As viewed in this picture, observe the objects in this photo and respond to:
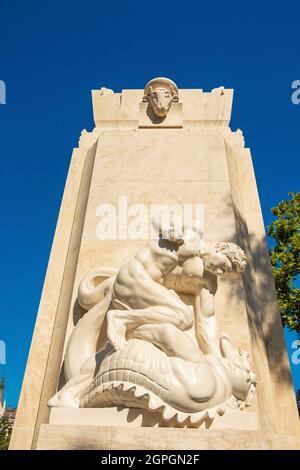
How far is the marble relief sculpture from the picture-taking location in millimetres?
3795

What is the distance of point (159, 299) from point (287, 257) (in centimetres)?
1332

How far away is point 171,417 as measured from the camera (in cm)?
371

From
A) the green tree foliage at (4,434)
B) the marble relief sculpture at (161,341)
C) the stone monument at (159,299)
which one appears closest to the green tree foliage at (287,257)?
the stone monument at (159,299)

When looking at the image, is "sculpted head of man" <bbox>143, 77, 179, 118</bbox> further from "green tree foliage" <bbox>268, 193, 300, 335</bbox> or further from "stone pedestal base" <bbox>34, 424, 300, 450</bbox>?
"green tree foliage" <bbox>268, 193, 300, 335</bbox>

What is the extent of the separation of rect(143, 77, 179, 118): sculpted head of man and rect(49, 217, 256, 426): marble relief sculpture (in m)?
3.82

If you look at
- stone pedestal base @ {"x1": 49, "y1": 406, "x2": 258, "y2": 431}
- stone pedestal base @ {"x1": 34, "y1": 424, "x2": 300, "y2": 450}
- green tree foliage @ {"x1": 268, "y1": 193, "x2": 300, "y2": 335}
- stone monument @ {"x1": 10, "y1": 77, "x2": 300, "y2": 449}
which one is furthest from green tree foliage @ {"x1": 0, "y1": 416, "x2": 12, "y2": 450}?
stone pedestal base @ {"x1": 34, "y1": 424, "x2": 300, "y2": 450}

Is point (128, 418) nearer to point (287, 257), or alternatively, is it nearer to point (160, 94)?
point (160, 94)

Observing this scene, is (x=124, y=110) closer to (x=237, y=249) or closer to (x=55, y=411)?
(x=237, y=249)

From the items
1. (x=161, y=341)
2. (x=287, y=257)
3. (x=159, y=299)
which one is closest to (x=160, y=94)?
(x=159, y=299)

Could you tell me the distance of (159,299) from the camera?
14.6ft

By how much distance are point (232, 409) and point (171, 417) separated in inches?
27.0

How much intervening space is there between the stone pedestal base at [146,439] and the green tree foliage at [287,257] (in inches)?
483

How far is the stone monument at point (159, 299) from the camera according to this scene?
12.5 feet

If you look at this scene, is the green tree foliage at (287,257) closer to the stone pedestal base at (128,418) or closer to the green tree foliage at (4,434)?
the stone pedestal base at (128,418)
